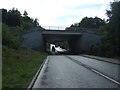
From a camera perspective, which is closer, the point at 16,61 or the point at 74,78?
the point at 74,78

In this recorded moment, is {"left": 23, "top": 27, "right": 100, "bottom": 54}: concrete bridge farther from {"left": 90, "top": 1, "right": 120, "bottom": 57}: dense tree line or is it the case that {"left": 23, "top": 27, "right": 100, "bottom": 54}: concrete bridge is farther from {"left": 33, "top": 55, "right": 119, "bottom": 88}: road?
{"left": 33, "top": 55, "right": 119, "bottom": 88}: road

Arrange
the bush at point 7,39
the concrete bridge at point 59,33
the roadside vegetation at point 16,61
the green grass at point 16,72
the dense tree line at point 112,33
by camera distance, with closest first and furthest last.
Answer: the green grass at point 16,72, the roadside vegetation at point 16,61, the bush at point 7,39, the dense tree line at point 112,33, the concrete bridge at point 59,33

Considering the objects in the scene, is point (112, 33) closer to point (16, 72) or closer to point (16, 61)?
point (16, 61)

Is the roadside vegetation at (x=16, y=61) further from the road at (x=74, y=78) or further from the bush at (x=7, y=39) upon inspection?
the road at (x=74, y=78)

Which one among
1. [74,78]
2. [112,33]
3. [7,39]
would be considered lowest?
[74,78]

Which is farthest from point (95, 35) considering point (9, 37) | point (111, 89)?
point (111, 89)

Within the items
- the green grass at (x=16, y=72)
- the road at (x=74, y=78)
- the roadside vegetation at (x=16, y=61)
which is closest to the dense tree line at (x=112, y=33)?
the roadside vegetation at (x=16, y=61)

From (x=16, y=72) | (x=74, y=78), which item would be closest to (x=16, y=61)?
(x=16, y=72)

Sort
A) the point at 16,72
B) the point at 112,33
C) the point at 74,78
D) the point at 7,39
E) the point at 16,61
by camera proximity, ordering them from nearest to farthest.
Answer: the point at 74,78
the point at 16,72
the point at 16,61
the point at 7,39
the point at 112,33

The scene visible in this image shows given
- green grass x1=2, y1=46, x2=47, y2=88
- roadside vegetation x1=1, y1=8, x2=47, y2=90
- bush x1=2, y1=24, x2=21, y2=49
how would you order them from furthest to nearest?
bush x1=2, y1=24, x2=21, y2=49
roadside vegetation x1=1, y1=8, x2=47, y2=90
green grass x1=2, y1=46, x2=47, y2=88

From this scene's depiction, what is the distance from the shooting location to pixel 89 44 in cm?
6141

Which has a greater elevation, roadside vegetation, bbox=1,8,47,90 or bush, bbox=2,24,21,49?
bush, bbox=2,24,21,49

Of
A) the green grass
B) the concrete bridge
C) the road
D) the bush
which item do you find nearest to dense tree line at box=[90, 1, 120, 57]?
the bush

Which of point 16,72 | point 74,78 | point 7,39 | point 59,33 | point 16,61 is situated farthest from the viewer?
point 59,33
